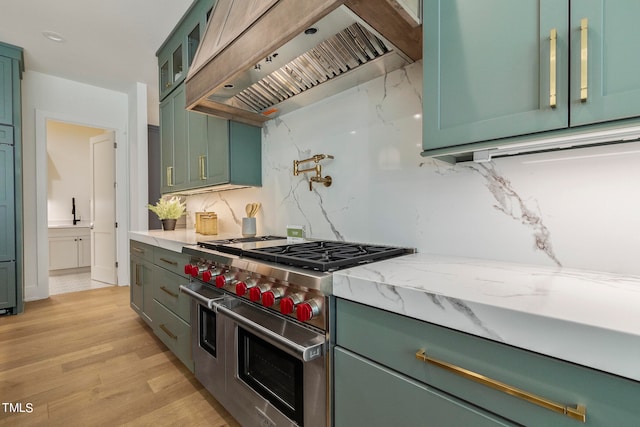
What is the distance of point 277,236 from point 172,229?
149 centimetres

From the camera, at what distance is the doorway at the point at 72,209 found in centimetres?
474

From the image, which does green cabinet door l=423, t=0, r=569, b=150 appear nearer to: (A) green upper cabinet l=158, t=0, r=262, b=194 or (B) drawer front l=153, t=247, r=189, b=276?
(A) green upper cabinet l=158, t=0, r=262, b=194

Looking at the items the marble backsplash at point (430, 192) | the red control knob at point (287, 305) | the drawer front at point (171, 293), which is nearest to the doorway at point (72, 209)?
the drawer front at point (171, 293)

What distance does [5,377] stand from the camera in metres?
1.98

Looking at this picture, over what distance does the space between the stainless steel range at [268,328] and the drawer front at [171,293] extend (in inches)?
8.6

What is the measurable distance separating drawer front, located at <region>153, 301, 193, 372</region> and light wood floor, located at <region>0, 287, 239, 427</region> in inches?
5.5

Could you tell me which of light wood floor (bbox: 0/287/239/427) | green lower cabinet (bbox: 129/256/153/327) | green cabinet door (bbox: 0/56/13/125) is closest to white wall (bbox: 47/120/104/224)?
green cabinet door (bbox: 0/56/13/125)

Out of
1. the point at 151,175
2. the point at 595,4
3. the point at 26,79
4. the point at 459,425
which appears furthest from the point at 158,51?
the point at 459,425

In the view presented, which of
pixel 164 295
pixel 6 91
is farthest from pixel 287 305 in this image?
pixel 6 91

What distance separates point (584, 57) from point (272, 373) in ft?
4.81

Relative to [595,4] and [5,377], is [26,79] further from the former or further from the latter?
[595,4]

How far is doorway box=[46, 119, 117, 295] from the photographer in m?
4.74

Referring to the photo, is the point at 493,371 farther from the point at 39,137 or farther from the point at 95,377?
the point at 39,137

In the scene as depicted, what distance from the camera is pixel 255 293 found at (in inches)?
48.3
